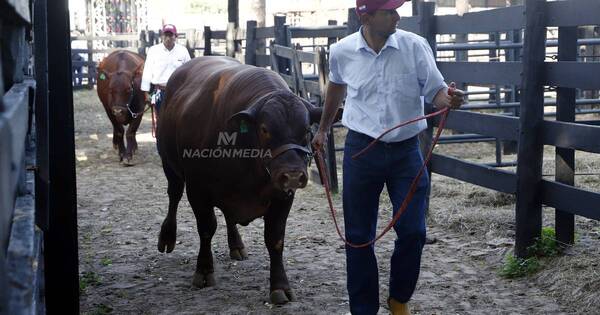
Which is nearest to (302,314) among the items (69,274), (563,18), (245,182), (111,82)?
(245,182)

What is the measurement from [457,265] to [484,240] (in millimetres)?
687

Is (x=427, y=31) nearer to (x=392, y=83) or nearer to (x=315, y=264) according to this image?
(x=315, y=264)

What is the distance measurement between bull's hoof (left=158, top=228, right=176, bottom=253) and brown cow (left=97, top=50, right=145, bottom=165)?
19.4ft

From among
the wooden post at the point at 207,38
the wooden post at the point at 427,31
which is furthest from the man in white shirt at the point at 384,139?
the wooden post at the point at 207,38

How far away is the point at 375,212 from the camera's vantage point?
490cm

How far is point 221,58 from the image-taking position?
25.1ft

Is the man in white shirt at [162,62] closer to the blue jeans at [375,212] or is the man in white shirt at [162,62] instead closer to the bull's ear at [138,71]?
the bull's ear at [138,71]

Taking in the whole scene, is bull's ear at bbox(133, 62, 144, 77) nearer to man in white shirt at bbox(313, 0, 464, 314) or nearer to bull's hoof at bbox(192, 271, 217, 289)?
bull's hoof at bbox(192, 271, 217, 289)

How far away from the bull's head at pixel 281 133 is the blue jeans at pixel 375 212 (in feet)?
1.52

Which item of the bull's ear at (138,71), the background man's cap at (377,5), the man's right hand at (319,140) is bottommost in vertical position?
the man's right hand at (319,140)

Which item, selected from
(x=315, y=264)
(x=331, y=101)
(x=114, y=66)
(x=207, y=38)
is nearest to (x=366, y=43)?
(x=331, y=101)

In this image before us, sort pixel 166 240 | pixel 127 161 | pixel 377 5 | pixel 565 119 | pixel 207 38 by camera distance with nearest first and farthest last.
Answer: pixel 377 5 → pixel 565 119 → pixel 166 240 → pixel 127 161 → pixel 207 38

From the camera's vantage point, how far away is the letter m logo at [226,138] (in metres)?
5.77

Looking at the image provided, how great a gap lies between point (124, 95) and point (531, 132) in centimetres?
825
